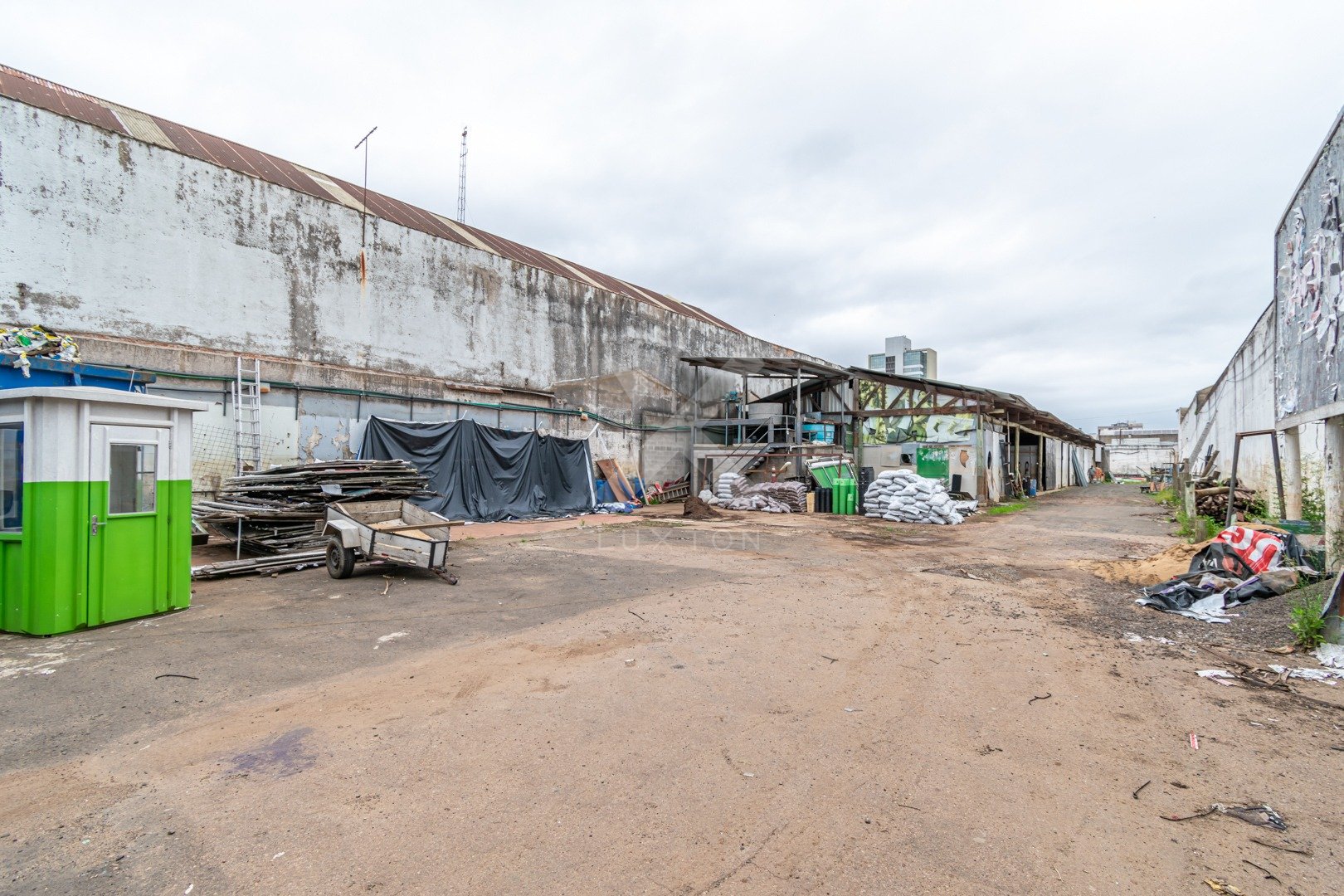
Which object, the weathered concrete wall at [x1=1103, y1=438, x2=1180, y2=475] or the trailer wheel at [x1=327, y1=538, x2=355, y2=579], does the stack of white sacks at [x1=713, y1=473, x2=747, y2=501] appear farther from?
the weathered concrete wall at [x1=1103, y1=438, x2=1180, y2=475]

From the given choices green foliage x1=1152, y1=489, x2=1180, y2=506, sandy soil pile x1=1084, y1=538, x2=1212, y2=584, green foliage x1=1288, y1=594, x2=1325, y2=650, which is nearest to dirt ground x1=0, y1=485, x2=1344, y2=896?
green foliage x1=1288, y1=594, x2=1325, y2=650

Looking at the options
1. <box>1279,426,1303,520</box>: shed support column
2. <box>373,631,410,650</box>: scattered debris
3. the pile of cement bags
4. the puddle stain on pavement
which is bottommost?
the puddle stain on pavement

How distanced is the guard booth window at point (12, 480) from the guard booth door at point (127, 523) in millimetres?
531

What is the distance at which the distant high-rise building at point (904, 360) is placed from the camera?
109 ft

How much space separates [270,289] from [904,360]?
96.3 feet

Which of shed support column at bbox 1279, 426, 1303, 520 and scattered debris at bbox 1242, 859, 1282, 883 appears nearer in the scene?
scattered debris at bbox 1242, 859, 1282, 883

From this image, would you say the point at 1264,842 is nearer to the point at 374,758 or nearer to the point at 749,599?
the point at 374,758

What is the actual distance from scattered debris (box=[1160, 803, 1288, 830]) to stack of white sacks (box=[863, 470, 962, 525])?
14133 millimetres

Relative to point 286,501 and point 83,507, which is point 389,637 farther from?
point 286,501

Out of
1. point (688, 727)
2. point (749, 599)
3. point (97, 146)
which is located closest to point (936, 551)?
point (749, 599)

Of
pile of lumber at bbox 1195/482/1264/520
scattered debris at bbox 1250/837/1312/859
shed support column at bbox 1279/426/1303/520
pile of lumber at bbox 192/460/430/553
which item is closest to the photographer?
scattered debris at bbox 1250/837/1312/859

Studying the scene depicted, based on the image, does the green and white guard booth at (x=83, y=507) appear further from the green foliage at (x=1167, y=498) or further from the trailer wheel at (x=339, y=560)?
the green foliage at (x=1167, y=498)

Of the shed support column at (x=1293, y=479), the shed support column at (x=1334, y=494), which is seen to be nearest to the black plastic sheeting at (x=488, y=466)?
the shed support column at (x=1334, y=494)

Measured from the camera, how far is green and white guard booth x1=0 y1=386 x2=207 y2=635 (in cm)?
535
